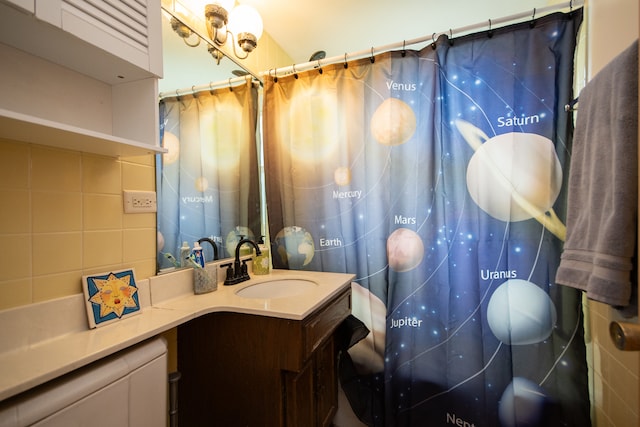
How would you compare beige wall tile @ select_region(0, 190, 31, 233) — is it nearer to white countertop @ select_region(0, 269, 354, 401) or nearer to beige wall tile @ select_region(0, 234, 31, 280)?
beige wall tile @ select_region(0, 234, 31, 280)

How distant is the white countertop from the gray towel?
89cm

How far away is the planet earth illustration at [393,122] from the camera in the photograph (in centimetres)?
144

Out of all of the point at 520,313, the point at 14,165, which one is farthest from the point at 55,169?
the point at 520,313

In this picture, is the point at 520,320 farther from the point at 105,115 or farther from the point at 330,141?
the point at 105,115

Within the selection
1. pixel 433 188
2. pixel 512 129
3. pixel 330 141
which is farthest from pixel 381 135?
pixel 512 129

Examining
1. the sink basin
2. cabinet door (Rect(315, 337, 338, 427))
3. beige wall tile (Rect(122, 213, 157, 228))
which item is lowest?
cabinet door (Rect(315, 337, 338, 427))

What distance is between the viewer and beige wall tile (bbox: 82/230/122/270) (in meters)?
0.88

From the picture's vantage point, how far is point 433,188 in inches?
55.4

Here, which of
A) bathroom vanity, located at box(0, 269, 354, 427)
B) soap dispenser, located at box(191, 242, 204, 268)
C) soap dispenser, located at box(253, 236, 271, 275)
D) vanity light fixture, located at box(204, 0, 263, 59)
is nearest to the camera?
bathroom vanity, located at box(0, 269, 354, 427)

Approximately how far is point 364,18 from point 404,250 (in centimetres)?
148

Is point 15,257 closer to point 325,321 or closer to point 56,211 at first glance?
point 56,211

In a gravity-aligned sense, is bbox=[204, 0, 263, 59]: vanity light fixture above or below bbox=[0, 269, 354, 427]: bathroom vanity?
above

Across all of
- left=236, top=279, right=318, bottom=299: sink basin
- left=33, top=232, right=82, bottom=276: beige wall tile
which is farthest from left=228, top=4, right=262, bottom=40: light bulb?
left=236, top=279, right=318, bottom=299: sink basin

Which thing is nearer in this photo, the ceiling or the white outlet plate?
the white outlet plate
